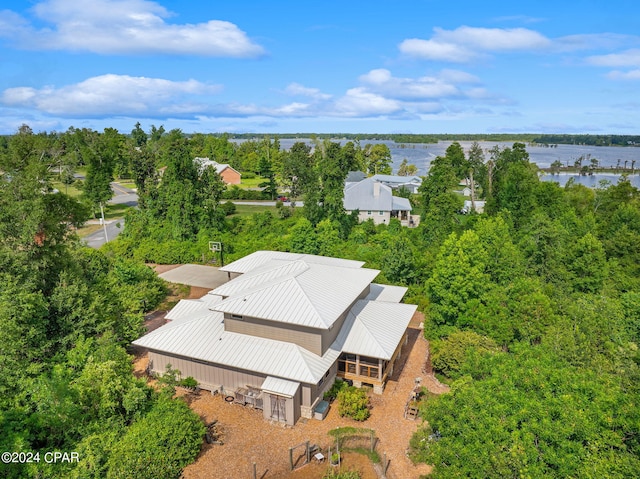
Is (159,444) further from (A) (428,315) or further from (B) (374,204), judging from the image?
(B) (374,204)

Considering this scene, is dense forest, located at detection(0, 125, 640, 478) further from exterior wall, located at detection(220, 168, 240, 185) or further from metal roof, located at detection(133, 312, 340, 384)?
exterior wall, located at detection(220, 168, 240, 185)

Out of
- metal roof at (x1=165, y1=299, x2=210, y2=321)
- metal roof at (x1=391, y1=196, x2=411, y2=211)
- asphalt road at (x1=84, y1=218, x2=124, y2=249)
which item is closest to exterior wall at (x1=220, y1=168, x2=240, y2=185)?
asphalt road at (x1=84, y1=218, x2=124, y2=249)

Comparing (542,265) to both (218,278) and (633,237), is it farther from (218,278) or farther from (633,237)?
(218,278)

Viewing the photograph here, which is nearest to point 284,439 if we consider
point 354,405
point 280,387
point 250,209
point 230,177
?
point 280,387

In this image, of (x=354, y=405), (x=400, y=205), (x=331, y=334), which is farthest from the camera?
(x=400, y=205)

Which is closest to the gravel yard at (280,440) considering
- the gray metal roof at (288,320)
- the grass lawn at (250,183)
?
the gray metal roof at (288,320)
